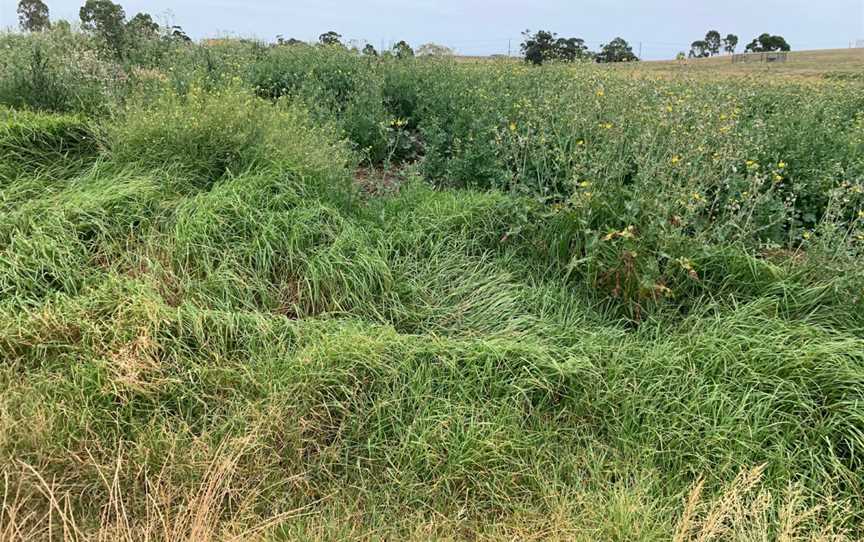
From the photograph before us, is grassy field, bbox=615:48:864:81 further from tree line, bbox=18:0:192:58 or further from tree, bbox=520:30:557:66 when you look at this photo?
tree line, bbox=18:0:192:58

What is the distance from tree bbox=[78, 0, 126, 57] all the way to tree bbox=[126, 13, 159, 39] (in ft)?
0.36

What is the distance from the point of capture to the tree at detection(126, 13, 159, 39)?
771cm

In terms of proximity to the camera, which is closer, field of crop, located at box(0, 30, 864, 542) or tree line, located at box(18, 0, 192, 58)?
field of crop, located at box(0, 30, 864, 542)

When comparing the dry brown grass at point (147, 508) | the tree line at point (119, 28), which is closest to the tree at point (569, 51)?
the tree line at point (119, 28)

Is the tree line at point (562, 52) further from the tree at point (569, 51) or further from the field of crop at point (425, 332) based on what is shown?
the field of crop at point (425, 332)

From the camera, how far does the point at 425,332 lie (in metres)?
2.99

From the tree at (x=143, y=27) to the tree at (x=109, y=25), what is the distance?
11cm

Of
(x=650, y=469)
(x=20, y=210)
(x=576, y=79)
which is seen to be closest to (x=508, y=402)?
(x=650, y=469)

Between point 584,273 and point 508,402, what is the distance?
3.57 feet

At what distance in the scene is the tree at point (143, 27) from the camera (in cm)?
771

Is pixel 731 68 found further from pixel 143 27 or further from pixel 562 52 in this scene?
pixel 143 27

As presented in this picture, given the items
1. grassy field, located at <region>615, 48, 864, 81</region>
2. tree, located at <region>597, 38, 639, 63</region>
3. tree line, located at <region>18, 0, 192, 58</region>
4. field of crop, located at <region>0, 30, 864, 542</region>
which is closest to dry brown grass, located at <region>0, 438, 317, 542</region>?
field of crop, located at <region>0, 30, 864, 542</region>

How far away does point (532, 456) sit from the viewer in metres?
2.30

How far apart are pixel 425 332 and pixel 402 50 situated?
A: 6183 millimetres
